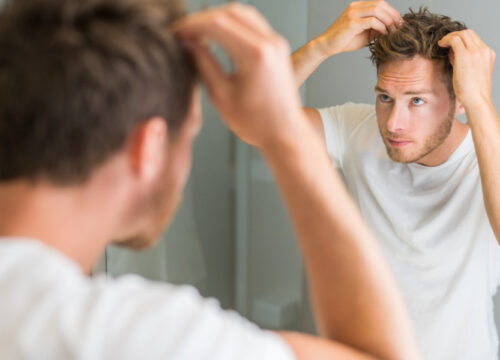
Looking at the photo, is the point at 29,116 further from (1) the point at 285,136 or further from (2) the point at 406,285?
(2) the point at 406,285

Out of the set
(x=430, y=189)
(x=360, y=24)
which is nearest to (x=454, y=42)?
(x=360, y=24)

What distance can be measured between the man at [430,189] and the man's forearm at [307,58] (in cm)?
3

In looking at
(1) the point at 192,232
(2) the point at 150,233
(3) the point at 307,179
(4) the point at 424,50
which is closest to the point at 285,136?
(3) the point at 307,179

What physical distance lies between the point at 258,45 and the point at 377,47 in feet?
3.49

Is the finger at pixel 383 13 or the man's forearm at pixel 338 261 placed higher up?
the finger at pixel 383 13

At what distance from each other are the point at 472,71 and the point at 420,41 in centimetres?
17

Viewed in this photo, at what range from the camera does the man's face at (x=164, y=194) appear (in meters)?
0.53

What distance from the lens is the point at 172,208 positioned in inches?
22.7

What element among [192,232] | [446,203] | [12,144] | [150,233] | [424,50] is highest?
[424,50]

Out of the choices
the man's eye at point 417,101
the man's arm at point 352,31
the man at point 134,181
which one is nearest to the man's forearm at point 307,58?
the man's arm at point 352,31

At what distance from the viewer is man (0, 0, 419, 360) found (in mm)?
411

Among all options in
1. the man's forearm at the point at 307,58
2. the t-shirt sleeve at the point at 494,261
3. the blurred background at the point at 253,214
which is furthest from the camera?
the blurred background at the point at 253,214

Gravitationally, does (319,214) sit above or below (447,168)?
above

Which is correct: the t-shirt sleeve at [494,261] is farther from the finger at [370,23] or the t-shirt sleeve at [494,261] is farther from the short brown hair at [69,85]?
the short brown hair at [69,85]
